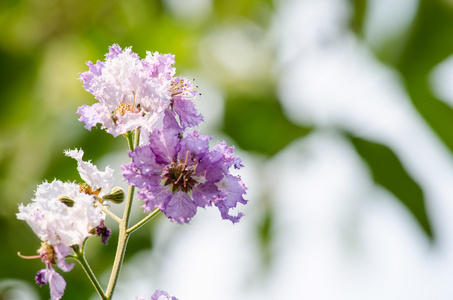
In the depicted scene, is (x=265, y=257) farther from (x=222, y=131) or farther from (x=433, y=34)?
(x=433, y=34)

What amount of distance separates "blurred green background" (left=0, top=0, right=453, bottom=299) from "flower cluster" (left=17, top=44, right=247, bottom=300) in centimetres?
116

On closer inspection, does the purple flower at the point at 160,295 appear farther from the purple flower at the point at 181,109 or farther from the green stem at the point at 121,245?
Answer: the purple flower at the point at 181,109

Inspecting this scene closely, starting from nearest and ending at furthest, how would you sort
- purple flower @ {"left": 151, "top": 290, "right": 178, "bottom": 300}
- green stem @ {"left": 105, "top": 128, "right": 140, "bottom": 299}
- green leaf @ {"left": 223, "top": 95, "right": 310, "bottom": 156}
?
green stem @ {"left": 105, "top": 128, "right": 140, "bottom": 299}, purple flower @ {"left": 151, "top": 290, "right": 178, "bottom": 300}, green leaf @ {"left": 223, "top": 95, "right": 310, "bottom": 156}

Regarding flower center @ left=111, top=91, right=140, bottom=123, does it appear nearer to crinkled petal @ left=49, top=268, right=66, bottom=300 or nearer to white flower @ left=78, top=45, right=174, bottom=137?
white flower @ left=78, top=45, right=174, bottom=137

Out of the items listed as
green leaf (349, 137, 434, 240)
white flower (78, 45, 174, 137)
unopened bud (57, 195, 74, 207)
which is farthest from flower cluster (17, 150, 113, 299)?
green leaf (349, 137, 434, 240)

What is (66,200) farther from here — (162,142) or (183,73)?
(183,73)

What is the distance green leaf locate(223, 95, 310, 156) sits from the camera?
6.90ft

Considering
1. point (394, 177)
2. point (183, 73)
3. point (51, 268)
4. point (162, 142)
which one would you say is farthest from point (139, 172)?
point (183, 73)

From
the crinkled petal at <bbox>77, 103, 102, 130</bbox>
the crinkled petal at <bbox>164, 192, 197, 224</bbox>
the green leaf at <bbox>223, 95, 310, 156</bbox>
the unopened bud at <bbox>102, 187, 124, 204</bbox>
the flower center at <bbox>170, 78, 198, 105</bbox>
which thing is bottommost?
the green leaf at <bbox>223, 95, 310, 156</bbox>

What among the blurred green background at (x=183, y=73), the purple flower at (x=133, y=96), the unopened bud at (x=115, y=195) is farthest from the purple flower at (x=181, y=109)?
the blurred green background at (x=183, y=73)

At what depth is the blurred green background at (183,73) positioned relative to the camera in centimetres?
184

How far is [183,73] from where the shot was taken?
2211mm

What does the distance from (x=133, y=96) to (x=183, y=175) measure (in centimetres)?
12

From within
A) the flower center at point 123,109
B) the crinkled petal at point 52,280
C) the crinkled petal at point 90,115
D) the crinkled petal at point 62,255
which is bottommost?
the crinkled petal at point 52,280
